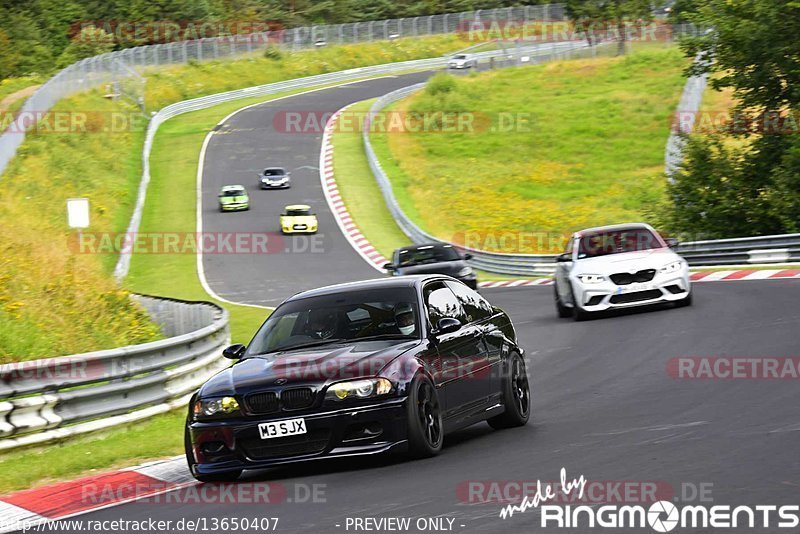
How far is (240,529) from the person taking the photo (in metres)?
7.15

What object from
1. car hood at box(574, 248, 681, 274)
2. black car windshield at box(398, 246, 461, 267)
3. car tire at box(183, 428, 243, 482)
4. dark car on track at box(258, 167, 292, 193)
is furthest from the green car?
car tire at box(183, 428, 243, 482)

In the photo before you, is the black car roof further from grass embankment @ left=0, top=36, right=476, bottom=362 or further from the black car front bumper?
grass embankment @ left=0, top=36, right=476, bottom=362

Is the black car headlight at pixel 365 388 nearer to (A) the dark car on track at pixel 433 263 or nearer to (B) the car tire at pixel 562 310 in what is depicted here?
(B) the car tire at pixel 562 310

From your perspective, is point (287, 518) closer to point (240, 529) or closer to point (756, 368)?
point (240, 529)

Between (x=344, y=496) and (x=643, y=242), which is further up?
(x=344, y=496)

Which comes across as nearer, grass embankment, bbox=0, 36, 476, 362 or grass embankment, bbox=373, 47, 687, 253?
grass embankment, bbox=0, 36, 476, 362

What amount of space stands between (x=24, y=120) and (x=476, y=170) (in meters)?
22.2

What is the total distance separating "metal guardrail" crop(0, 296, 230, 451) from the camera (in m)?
11.2

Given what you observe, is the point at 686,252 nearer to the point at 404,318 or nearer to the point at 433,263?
the point at 433,263

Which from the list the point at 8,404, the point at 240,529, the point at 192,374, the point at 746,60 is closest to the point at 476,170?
the point at 746,60

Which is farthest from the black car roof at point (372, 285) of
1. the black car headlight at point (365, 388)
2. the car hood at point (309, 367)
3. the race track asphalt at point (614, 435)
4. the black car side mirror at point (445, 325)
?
the black car headlight at point (365, 388)

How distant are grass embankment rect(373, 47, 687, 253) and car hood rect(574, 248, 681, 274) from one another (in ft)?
71.1

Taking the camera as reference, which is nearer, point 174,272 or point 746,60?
point 746,60

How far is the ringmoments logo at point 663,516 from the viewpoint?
6.15 meters
